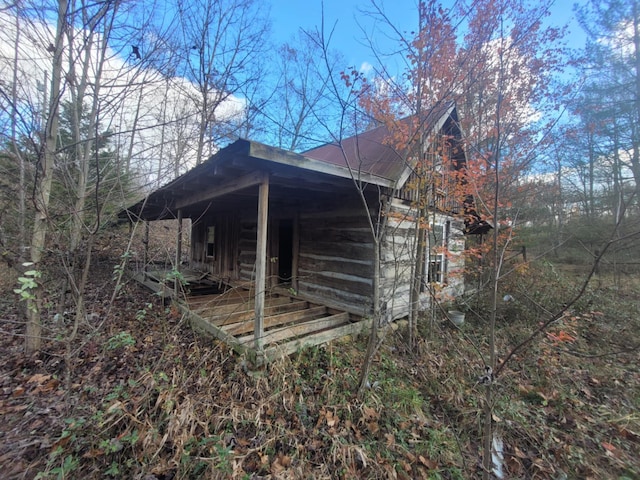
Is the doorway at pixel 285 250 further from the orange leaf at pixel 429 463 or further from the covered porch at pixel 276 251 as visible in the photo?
A: the orange leaf at pixel 429 463

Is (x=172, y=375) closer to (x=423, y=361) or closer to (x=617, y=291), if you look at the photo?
(x=423, y=361)

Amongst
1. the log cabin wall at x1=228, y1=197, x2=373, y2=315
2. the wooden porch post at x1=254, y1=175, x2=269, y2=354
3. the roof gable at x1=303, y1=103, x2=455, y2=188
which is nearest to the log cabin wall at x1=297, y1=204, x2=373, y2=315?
the log cabin wall at x1=228, y1=197, x2=373, y2=315

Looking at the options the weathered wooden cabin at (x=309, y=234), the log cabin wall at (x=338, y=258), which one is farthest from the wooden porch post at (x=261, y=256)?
the log cabin wall at (x=338, y=258)

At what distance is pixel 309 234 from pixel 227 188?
9.08 ft

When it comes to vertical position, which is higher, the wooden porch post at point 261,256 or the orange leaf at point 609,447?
the wooden porch post at point 261,256

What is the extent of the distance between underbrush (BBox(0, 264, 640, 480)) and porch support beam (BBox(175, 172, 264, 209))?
2.53 metres

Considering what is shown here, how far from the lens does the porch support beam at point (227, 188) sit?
406cm

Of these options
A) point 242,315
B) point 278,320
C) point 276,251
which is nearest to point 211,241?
point 276,251

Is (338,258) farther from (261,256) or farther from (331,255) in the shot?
(261,256)

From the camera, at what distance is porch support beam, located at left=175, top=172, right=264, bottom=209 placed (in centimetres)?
406

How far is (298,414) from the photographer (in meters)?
3.34

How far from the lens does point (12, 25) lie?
3312mm

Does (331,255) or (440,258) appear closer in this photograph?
(331,255)

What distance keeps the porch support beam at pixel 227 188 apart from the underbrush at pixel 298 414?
2.53 meters
